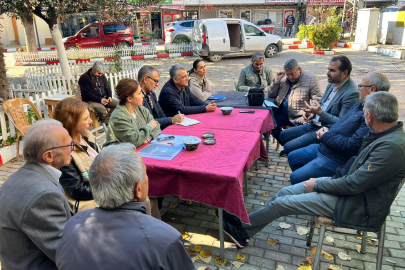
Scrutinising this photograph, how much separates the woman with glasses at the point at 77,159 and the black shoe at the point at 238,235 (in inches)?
52.3

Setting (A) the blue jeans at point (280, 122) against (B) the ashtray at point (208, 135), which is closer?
(B) the ashtray at point (208, 135)

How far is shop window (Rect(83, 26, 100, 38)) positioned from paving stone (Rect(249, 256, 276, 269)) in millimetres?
17963

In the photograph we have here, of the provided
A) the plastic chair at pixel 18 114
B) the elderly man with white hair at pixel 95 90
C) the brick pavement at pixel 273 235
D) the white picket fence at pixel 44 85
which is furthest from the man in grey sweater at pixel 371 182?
the white picket fence at pixel 44 85

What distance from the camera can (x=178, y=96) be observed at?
178 inches

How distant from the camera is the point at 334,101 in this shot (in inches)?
155

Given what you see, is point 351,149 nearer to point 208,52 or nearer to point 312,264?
point 312,264

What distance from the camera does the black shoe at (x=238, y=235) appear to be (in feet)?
9.66

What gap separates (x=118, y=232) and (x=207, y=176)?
1.36 metres

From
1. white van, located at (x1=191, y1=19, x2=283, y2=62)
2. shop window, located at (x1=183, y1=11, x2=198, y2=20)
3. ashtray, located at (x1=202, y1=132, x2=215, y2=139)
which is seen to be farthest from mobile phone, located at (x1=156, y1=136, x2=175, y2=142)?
shop window, located at (x1=183, y1=11, x2=198, y2=20)

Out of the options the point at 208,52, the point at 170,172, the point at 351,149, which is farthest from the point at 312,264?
the point at 208,52

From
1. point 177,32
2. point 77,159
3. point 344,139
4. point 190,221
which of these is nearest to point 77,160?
point 77,159

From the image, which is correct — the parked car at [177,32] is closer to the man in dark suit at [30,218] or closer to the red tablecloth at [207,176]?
the red tablecloth at [207,176]

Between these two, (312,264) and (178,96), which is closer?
(312,264)

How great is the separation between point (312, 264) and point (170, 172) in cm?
155
